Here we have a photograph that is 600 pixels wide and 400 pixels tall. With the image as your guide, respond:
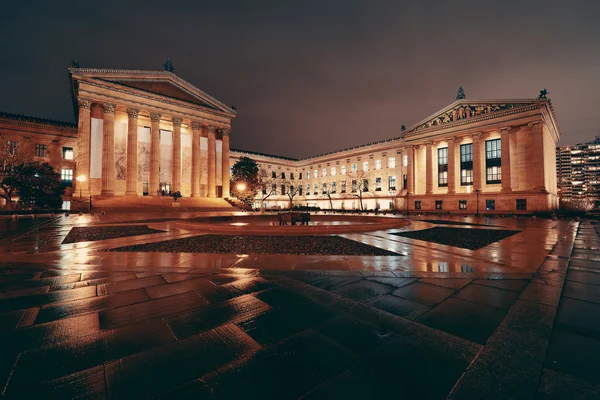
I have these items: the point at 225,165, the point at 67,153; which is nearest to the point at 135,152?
the point at 225,165

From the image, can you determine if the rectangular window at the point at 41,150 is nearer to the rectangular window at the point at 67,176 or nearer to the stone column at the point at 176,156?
the rectangular window at the point at 67,176

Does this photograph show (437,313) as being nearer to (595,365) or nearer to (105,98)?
(595,365)

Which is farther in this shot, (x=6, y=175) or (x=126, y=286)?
(x=6, y=175)

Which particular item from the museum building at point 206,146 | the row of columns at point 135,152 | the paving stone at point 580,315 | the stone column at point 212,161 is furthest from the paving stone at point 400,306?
the stone column at point 212,161

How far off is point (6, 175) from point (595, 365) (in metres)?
45.9

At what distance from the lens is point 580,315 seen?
309 centimetres

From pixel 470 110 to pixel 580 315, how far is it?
4959 cm

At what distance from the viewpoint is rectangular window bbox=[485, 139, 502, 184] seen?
40.1 meters

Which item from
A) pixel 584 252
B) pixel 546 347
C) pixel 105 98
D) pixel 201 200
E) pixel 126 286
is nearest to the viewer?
pixel 546 347

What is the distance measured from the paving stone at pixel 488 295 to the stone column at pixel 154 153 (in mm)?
42679

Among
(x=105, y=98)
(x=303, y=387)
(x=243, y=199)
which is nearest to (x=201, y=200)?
(x=243, y=199)

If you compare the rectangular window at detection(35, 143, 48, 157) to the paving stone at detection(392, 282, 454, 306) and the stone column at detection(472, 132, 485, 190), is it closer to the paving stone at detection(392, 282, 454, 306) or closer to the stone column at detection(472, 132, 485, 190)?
the paving stone at detection(392, 282, 454, 306)

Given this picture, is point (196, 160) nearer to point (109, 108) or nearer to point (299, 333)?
point (109, 108)

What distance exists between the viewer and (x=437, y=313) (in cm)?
312
